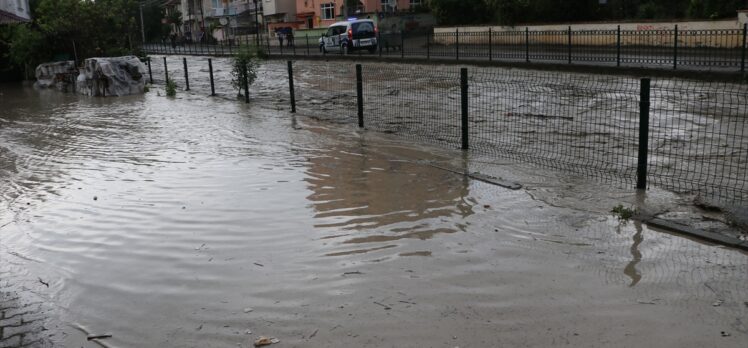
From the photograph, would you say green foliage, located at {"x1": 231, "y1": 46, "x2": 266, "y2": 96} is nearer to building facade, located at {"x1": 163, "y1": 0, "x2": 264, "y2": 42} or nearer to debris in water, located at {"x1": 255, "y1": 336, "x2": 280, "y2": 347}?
debris in water, located at {"x1": 255, "y1": 336, "x2": 280, "y2": 347}

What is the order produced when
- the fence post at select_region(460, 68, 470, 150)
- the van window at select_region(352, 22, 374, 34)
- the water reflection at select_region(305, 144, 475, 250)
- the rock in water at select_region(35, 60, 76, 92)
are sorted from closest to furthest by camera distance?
the water reflection at select_region(305, 144, 475, 250) → the fence post at select_region(460, 68, 470, 150) → the rock in water at select_region(35, 60, 76, 92) → the van window at select_region(352, 22, 374, 34)

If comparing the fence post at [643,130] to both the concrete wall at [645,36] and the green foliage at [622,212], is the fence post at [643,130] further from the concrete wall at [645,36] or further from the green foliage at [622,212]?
the concrete wall at [645,36]

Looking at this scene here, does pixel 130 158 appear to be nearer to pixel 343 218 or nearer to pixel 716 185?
pixel 343 218

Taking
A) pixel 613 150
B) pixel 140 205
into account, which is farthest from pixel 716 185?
pixel 140 205

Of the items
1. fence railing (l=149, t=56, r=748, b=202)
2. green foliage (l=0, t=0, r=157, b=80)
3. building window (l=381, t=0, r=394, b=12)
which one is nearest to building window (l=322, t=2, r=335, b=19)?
building window (l=381, t=0, r=394, b=12)

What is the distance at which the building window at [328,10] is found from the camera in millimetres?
A: 65812

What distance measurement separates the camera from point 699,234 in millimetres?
5477

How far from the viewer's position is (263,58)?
1515 inches

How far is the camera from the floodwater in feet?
13.5

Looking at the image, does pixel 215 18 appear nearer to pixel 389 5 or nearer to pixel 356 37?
pixel 389 5

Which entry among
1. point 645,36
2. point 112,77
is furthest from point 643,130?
point 645,36

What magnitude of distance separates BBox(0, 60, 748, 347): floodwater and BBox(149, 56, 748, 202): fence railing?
946 millimetres

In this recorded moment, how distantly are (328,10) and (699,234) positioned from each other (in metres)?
63.6

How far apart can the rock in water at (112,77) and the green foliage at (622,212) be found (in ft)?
62.9
